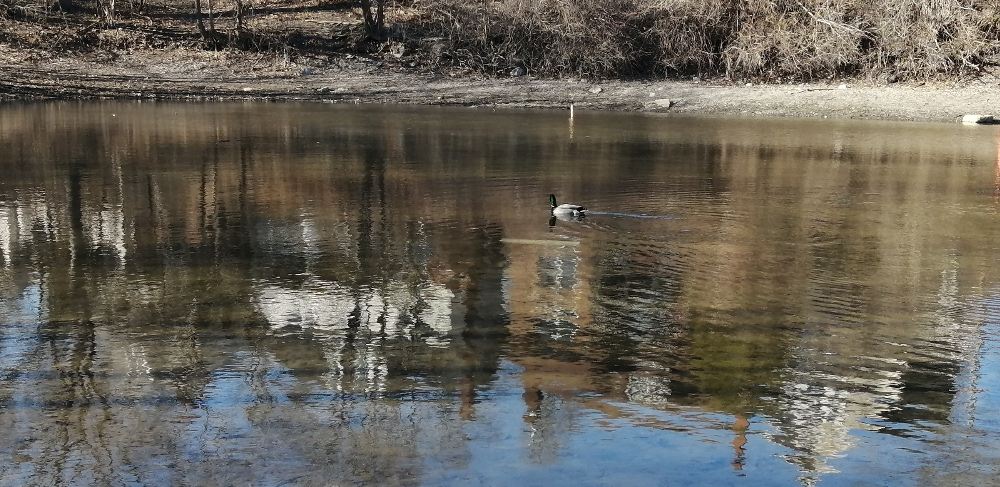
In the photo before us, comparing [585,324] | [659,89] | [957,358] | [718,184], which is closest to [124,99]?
[659,89]

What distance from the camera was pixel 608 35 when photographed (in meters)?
28.3

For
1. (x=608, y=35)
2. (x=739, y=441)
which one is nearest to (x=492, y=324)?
(x=739, y=441)

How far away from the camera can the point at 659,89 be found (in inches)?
1024

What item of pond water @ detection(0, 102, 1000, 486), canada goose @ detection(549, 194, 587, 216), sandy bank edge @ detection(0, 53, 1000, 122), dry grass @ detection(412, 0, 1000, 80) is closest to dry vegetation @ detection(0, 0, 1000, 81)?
dry grass @ detection(412, 0, 1000, 80)

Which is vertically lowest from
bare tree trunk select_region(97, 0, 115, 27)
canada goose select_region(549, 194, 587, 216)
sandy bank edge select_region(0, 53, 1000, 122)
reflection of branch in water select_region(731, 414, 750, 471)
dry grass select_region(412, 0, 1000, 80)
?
reflection of branch in water select_region(731, 414, 750, 471)

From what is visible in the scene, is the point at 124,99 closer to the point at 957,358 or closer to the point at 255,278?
the point at 255,278

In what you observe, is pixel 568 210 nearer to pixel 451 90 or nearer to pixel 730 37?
pixel 451 90

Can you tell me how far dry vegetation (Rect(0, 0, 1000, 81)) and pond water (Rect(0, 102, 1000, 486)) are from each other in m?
13.7

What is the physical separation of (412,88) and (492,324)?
2007 cm

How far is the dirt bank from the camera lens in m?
23.9

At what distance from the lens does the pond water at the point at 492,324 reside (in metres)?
5.00

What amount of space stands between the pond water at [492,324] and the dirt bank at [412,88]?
9.85 meters

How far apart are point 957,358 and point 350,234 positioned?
5521 millimetres

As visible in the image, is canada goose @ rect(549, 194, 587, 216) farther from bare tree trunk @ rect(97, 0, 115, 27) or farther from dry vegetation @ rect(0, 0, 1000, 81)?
bare tree trunk @ rect(97, 0, 115, 27)
